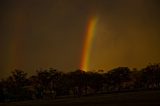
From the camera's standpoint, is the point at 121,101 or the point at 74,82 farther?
the point at 74,82

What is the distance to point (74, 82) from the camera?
176375 mm

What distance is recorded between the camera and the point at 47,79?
181m

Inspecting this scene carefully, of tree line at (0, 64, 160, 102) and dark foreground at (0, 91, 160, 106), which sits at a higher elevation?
tree line at (0, 64, 160, 102)

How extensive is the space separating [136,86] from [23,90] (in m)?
64.2

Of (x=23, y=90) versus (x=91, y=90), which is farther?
(x=91, y=90)

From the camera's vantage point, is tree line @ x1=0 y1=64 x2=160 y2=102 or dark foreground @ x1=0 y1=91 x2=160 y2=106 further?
tree line @ x1=0 y1=64 x2=160 y2=102

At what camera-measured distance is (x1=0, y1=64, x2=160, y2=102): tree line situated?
6934 inches

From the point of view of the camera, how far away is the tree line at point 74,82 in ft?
578

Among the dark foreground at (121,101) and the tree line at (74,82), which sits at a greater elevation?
the tree line at (74,82)

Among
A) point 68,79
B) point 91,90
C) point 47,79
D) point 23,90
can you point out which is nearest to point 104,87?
point 91,90

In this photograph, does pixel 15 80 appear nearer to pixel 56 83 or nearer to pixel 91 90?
pixel 56 83

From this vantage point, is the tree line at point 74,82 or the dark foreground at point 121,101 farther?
the tree line at point 74,82

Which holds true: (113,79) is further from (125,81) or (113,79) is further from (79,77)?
(79,77)

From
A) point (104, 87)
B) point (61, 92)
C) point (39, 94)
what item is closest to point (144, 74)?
point (104, 87)
